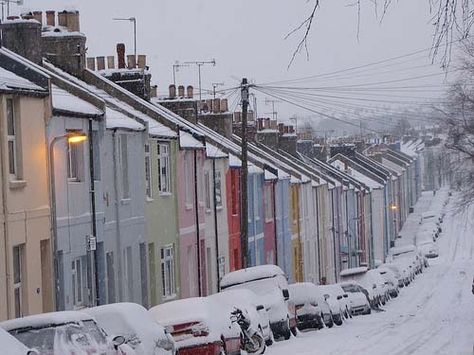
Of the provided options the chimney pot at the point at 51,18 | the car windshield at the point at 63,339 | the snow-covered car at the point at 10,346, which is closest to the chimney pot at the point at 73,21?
the chimney pot at the point at 51,18

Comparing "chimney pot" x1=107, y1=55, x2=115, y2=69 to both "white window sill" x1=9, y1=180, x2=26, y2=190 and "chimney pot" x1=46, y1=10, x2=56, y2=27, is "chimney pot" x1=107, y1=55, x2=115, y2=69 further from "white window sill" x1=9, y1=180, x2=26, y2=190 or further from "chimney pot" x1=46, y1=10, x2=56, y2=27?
"white window sill" x1=9, y1=180, x2=26, y2=190

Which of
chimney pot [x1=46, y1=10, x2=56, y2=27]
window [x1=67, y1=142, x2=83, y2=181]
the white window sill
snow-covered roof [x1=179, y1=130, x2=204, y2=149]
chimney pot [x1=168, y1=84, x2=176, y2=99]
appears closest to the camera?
the white window sill

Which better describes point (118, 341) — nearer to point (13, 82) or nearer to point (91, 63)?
point (13, 82)

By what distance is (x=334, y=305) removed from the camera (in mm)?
35531

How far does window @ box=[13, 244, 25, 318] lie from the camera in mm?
22188

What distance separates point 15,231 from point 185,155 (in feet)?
46.8

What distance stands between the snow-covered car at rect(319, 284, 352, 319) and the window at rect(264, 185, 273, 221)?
33.1 feet

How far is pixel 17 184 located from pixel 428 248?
260 feet

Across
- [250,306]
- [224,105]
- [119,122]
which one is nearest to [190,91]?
[224,105]

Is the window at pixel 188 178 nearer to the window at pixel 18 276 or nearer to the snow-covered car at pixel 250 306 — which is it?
the snow-covered car at pixel 250 306

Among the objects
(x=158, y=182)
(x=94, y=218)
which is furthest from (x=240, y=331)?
(x=158, y=182)

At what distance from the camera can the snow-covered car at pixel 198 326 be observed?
1964 centimetres

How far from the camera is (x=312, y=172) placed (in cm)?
6500

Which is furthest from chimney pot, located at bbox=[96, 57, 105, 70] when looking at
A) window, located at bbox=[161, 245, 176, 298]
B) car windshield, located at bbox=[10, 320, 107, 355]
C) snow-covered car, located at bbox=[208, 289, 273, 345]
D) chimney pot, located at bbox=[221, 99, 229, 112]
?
car windshield, located at bbox=[10, 320, 107, 355]
